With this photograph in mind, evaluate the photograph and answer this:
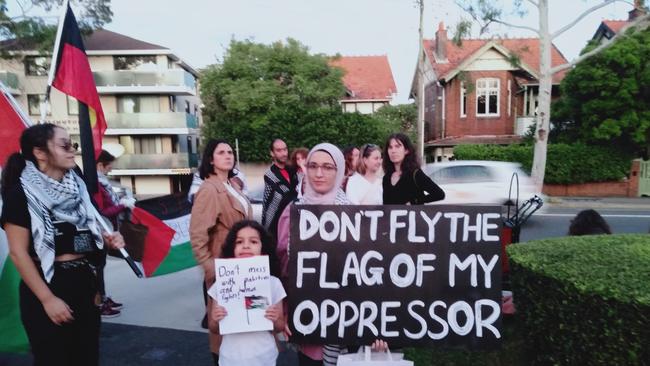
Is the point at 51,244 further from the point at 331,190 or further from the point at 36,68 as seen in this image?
the point at 36,68

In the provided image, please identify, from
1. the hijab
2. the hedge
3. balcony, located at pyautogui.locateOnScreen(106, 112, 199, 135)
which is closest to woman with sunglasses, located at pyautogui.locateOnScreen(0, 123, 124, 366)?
the hijab

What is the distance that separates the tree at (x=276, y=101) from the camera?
69.5 ft

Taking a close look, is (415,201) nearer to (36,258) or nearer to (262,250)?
(262,250)

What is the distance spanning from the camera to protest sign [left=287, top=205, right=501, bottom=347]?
227 cm

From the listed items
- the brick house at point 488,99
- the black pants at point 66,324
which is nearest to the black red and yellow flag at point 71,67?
the black pants at point 66,324

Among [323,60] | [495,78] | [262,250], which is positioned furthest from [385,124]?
[262,250]

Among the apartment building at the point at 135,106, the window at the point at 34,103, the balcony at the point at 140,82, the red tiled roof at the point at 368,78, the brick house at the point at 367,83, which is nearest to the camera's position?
the balcony at the point at 140,82

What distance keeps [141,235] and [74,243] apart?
2414 mm

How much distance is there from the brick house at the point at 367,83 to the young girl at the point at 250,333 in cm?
3247

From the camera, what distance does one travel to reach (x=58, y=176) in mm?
2473

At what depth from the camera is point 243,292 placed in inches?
88.4

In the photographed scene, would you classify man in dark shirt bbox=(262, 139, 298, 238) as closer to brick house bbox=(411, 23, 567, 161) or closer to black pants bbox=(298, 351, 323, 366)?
black pants bbox=(298, 351, 323, 366)

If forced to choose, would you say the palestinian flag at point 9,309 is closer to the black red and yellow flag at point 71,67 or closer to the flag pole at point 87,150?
the flag pole at point 87,150

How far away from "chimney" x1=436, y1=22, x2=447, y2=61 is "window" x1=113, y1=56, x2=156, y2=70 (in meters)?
19.5
